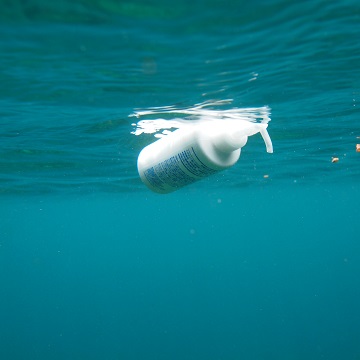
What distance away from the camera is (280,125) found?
512 inches

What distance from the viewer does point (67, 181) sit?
82.7 ft

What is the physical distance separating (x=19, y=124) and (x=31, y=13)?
6.33 m

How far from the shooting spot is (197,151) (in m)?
5.03

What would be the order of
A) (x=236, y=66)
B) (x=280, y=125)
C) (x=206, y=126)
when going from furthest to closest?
(x=280, y=125) → (x=236, y=66) → (x=206, y=126)

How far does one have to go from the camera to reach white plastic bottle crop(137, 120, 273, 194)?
197 inches

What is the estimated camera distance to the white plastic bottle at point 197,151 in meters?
4.99

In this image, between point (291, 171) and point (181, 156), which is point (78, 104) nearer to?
point (181, 156)

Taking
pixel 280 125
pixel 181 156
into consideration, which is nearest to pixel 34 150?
pixel 280 125

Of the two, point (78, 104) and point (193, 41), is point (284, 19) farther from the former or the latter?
point (78, 104)

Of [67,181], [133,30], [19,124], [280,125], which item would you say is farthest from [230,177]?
[133,30]

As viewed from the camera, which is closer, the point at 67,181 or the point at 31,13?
the point at 31,13

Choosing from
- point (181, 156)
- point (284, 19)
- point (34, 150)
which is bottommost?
point (181, 156)

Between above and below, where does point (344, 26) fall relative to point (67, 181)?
below

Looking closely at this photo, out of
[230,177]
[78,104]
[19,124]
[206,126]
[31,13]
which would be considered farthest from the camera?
[230,177]
